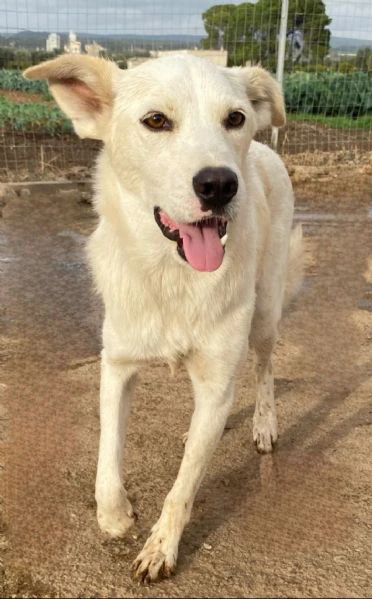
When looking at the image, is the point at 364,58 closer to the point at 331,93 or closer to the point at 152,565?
the point at 331,93

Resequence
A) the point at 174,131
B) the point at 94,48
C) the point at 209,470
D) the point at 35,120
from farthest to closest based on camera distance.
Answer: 1. the point at 35,120
2. the point at 94,48
3. the point at 209,470
4. the point at 174,131

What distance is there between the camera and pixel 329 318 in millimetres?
4789

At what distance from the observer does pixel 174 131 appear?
222cm

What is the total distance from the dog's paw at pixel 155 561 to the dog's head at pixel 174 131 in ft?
3.32

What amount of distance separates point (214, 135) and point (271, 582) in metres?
1.58

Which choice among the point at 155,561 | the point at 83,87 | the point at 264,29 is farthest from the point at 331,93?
the point at 155,561

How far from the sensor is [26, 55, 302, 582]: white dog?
2.22m

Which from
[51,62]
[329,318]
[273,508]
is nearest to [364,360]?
[329,318]

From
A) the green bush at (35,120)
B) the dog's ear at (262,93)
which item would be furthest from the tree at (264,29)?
the dog's ear at (262,93)

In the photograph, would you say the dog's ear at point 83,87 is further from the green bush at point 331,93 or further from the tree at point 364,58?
the green bush at point 331,93

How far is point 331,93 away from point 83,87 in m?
13.0

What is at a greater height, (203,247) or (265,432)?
(203,247)

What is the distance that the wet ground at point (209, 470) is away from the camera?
7.82ft

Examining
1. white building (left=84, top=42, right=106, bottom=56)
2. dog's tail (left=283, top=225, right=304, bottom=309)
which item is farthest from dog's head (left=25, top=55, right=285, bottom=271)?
white building (left=84, top=42, right=106, bottom=56)
